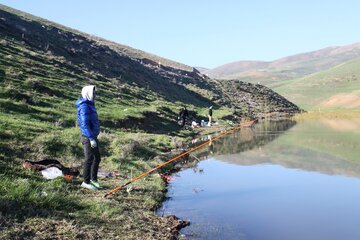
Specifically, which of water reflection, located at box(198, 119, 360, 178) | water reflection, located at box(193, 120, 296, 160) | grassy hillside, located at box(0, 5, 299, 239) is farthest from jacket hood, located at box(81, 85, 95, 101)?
water reflection, located at box(193, 120, 296, 160)

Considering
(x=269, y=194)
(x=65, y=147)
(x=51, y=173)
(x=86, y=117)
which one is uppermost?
(x=86, y=117)

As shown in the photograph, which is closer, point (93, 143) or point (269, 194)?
point (93, 143)

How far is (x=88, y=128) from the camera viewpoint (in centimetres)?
1231

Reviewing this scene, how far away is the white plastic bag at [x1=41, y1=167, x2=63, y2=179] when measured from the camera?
12670 millimetres

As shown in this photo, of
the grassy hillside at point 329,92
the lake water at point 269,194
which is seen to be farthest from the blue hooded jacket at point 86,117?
the grassy hillside at point 329,92

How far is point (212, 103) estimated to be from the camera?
74.8 m

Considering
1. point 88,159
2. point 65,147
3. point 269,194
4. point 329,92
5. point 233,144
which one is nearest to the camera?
point 88,159

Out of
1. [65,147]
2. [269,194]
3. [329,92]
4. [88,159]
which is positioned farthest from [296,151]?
[329,92]

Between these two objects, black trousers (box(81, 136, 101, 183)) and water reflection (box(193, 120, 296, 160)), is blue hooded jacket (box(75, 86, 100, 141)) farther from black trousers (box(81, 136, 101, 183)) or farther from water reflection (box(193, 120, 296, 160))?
water reflection (box(193, 120, 296, 160))

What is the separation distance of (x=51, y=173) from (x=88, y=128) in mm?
1874

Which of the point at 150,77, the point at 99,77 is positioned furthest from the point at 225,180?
the point at 150,77

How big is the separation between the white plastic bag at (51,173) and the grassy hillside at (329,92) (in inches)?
4205

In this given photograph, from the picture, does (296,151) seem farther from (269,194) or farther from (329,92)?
(329,92)

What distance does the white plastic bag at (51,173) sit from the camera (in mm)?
12670
